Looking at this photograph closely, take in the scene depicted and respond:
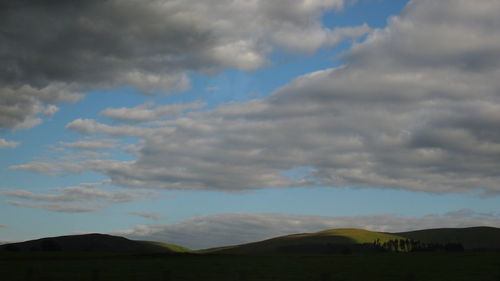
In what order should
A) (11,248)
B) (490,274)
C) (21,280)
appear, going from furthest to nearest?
(11,248), (490,274), (21,280)

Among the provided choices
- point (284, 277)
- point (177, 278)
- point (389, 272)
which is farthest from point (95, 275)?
point (389, 272)

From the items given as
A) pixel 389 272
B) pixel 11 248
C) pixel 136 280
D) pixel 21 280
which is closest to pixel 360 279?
pixel 389 272

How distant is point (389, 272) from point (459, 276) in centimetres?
907

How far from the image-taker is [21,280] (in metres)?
49.6

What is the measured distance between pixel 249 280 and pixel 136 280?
12217 millimetres

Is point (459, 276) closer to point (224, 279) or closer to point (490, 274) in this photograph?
point (490, 274)

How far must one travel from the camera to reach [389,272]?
2608 inches

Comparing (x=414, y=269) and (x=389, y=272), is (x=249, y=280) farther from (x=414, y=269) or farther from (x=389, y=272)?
(x=414, y=269)

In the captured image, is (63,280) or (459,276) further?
(459,276)

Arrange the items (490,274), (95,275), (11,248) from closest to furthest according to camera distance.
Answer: (95,275)
(490,274)
(11,248)

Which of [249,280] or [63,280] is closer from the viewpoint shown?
[63,280]

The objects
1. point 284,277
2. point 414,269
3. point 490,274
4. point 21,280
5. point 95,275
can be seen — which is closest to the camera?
point 95,275

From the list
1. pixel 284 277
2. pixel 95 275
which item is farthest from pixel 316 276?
pixel 95 275

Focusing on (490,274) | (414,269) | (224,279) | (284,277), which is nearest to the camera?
(224,279)
